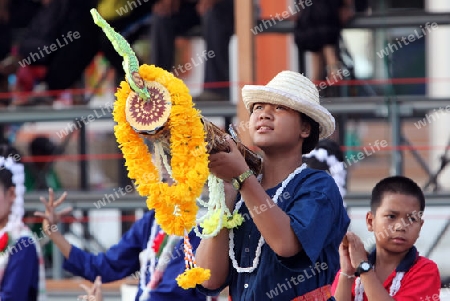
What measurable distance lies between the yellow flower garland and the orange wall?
5.00 metres

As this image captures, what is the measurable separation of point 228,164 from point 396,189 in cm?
121

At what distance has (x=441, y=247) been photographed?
6965 millimetres

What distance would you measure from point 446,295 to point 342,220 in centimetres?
133

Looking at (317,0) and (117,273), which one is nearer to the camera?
(117,273)

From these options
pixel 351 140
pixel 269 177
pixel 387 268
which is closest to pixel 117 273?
pixel 387 268

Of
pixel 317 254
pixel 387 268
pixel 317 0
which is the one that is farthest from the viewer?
pixel 317 0

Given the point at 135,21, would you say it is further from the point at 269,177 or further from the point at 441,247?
the point at 269,177

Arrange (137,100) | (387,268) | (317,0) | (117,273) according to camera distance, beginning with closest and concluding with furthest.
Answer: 1. (137,100)
2. (387,268)
3. (117,273)
4. (317,0)

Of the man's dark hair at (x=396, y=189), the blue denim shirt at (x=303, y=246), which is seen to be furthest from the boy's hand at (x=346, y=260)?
the blue denim shirt at (x=303, y=246)

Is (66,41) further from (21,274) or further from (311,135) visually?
(311,135)

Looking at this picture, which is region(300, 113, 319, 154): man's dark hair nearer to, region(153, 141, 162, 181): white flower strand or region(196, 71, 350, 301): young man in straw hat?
region(196, 71, 350, 301): young man in straw hat

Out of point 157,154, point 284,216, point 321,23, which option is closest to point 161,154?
point 157,154

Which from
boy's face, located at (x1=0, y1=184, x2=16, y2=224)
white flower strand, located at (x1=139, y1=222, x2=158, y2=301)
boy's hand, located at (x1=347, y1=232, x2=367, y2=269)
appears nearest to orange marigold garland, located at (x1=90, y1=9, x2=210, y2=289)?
boy's hand, located at (x1=347, y1=232, x2=367, y2=269)

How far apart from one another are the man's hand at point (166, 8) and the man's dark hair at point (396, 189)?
3427mm
